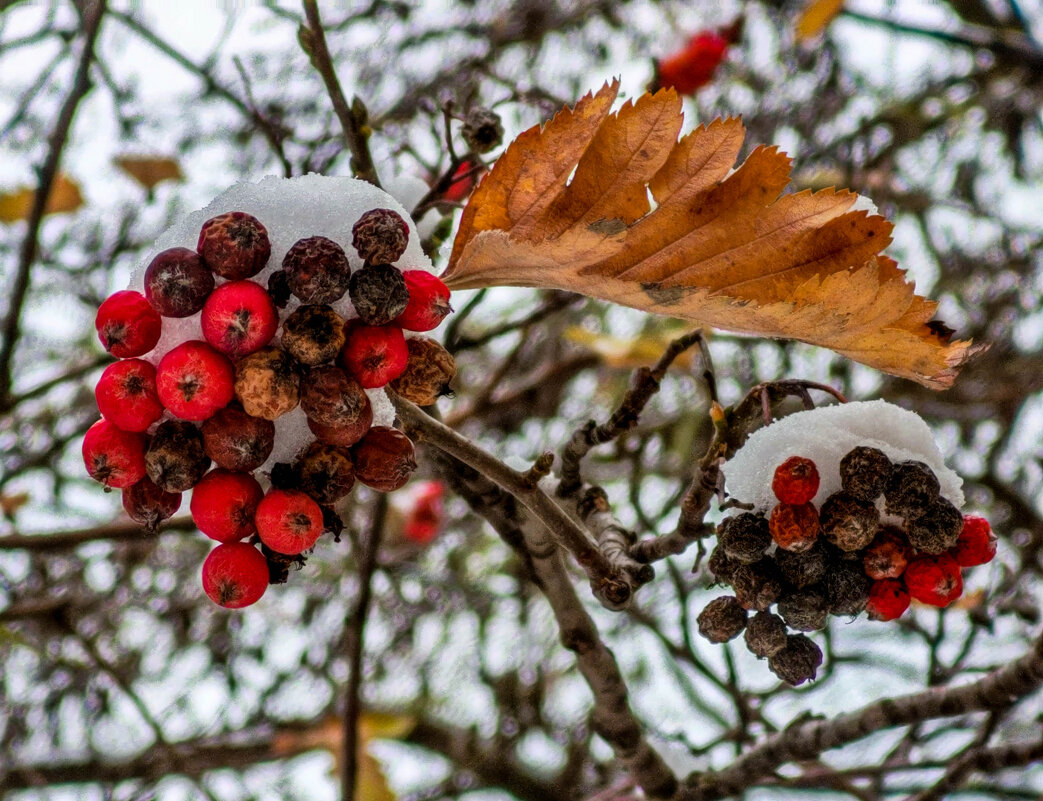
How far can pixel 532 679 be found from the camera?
4109mm

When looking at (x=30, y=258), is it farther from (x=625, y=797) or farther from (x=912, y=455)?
(x=912, y=455)

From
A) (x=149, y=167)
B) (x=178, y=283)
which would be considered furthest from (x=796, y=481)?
(x=149, y=167)

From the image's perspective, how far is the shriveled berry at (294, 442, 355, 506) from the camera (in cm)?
97

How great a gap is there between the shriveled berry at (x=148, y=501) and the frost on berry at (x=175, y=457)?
37mm

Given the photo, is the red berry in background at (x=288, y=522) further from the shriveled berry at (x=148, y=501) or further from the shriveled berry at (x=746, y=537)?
the shriveled berry at (x=746, y=537)

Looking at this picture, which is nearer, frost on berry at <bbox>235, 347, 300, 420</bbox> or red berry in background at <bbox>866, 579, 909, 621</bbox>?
frost on berry at <bbox>235, 347, 300, 420</bbox>

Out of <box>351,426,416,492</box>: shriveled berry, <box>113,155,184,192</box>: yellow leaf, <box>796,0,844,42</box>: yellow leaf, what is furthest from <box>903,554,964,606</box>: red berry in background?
<box>113,155,184,192</box>: yellow leaf

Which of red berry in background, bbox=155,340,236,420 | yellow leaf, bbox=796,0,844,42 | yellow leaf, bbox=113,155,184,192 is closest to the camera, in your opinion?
red berry in background, bbox=155,340,236,420

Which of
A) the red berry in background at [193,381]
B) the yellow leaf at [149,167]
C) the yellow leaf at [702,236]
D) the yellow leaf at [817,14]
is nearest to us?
the red berry in background at [193,381]

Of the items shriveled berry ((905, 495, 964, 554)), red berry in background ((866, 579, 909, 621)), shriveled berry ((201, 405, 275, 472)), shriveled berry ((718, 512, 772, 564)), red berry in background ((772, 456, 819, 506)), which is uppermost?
shriveled berry ((201, 405, 275, 472))

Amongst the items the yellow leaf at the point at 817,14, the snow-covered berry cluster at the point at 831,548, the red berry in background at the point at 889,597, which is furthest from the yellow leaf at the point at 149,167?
the red berry in background at the point at 889,597

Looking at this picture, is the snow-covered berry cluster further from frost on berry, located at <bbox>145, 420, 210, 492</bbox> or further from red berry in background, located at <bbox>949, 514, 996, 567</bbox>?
frost on berry, located at <bbox>145, 420, 210, 492</bbox>

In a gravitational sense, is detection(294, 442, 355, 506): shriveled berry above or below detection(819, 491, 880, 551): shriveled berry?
above

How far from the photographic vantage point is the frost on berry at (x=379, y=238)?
93 cm
